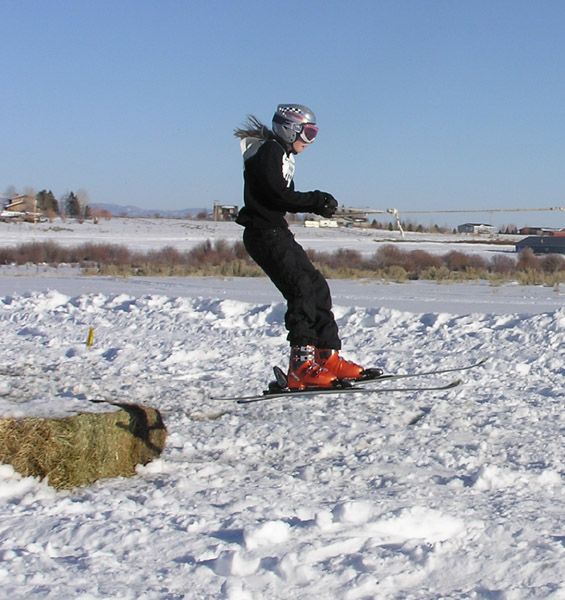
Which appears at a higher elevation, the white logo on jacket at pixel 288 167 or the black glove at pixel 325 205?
the white logo on jacket at pixel 288 167

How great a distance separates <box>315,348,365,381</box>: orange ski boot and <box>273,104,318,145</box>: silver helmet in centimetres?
173

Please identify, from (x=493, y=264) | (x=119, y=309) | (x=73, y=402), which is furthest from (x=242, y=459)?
(x=493, y=264)

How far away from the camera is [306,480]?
6.19 m

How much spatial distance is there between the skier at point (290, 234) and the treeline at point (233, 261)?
76.4 ft

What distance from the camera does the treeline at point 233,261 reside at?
3191cm

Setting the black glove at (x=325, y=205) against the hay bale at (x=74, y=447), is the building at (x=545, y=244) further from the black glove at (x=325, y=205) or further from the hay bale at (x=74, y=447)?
the hay bale at (x=74, y=447)

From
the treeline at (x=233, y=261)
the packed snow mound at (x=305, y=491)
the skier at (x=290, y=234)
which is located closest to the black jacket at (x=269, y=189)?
the skier at (x=290, y=234)

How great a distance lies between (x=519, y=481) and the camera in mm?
5945

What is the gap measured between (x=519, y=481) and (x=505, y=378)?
13.7 ft

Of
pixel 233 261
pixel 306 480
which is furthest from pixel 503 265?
pixel 306 480

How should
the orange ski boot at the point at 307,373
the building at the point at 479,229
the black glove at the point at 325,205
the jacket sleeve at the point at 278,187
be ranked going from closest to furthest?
the jacket sleeve at the point at 278,187, the black glove at the point at 325,205, the orange ski boot at the point at 307,373, the building at the point at 479,229

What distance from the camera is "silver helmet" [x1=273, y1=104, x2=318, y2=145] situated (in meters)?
6.88

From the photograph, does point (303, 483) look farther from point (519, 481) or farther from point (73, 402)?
point (73, 402)

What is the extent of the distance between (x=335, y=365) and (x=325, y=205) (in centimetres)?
136
